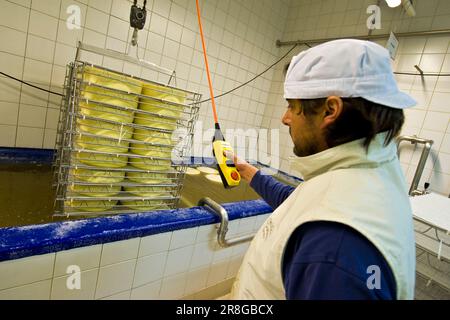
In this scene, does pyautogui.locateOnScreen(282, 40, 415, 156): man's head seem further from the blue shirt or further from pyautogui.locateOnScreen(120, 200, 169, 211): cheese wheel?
pyautogui.locateOnScreen(120, 200, 169, 211): cheese wheel

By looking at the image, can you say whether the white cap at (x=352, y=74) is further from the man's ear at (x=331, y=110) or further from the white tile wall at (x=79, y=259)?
the white tile wall at (x=79, y=259)

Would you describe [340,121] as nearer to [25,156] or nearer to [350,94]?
[350,94]

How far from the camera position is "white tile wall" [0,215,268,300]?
0.87 m

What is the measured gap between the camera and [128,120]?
113cm

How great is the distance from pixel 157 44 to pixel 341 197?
246 centimetres

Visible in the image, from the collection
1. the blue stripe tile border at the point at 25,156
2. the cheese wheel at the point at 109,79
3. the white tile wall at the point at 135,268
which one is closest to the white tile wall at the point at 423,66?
the white tile wall at the point at 135,268

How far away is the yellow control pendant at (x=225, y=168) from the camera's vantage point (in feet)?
3.89

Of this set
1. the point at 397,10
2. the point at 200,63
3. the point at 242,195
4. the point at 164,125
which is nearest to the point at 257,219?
the point at 242,195

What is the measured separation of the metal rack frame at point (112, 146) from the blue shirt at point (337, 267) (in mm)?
875

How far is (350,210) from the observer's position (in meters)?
0.46

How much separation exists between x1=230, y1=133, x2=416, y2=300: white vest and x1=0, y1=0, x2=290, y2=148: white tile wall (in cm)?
215

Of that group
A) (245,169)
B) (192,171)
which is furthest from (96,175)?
(192,171)
